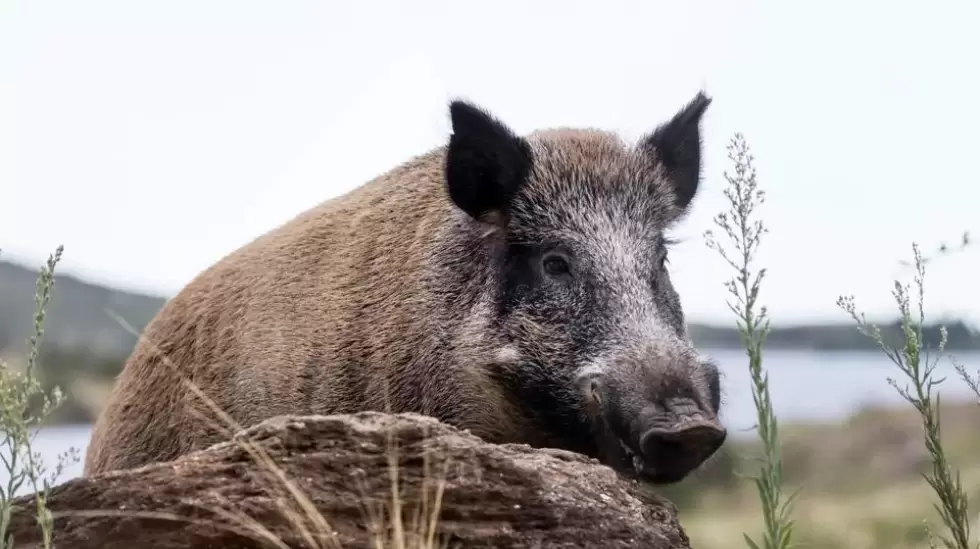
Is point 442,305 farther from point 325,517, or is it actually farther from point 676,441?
point 325,517

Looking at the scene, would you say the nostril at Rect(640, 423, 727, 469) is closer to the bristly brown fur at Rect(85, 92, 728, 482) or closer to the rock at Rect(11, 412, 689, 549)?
the bristly brown fur at Rect(85, 92, 728, 482)

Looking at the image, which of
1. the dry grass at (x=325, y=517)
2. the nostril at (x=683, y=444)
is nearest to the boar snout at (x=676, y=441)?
the nostril at (x=683, y=444)

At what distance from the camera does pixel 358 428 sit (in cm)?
314

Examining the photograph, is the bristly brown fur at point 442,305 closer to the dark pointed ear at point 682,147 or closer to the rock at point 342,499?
the dark pointed ear at point 682,147

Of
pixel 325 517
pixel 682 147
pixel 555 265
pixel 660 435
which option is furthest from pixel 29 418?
pixel 682 147

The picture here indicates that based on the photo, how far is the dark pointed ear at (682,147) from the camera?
19.1 ft

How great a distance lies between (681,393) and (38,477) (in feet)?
7.62

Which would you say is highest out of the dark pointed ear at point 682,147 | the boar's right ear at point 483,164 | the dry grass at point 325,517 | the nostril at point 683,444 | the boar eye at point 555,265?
the dark pointed ear at point 682,147

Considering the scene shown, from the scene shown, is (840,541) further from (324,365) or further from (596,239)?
(324,365)

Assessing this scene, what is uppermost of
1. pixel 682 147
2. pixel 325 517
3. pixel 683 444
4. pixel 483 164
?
pixel 682 147

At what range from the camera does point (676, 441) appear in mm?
3814

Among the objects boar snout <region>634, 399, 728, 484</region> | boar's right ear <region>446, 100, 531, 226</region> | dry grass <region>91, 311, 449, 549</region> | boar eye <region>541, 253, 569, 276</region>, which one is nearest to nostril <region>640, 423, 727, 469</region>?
boar snout <region>634, 399, 728, 484</region>

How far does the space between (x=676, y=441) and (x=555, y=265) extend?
149cm

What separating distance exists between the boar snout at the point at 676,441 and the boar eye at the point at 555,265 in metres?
1.24
